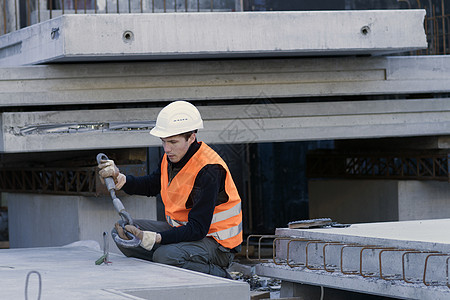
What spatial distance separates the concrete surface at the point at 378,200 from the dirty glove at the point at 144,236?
702 cm

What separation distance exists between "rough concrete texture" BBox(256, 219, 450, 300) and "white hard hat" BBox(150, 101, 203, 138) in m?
1.39

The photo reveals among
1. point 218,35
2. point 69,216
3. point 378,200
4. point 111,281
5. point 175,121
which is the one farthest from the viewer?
point 378,200

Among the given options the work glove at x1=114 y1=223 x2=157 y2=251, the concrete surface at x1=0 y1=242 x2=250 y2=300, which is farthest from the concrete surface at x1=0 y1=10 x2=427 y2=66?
the work glove at x1=114 y1=223 x2=157 y2=251

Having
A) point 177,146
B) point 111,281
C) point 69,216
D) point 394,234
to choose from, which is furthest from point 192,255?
point 69,216

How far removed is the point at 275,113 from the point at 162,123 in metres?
4.73

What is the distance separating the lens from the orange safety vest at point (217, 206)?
646cm

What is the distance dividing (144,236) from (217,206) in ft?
2.19

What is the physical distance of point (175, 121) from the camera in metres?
6.46

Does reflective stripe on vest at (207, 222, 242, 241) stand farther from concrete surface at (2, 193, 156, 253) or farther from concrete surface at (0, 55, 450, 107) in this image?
concrete surface at (2, 193, 156, 253)

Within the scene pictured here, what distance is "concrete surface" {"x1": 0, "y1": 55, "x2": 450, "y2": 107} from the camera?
10172mm

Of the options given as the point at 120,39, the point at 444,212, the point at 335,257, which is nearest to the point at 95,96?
the point at 120,39

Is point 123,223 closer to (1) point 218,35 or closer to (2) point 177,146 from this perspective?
(2) point 177,146

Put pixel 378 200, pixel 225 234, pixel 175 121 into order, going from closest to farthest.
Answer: pixel 175 121
pixel 225 234
pixel 378 200

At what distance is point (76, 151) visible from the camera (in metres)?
11.2
